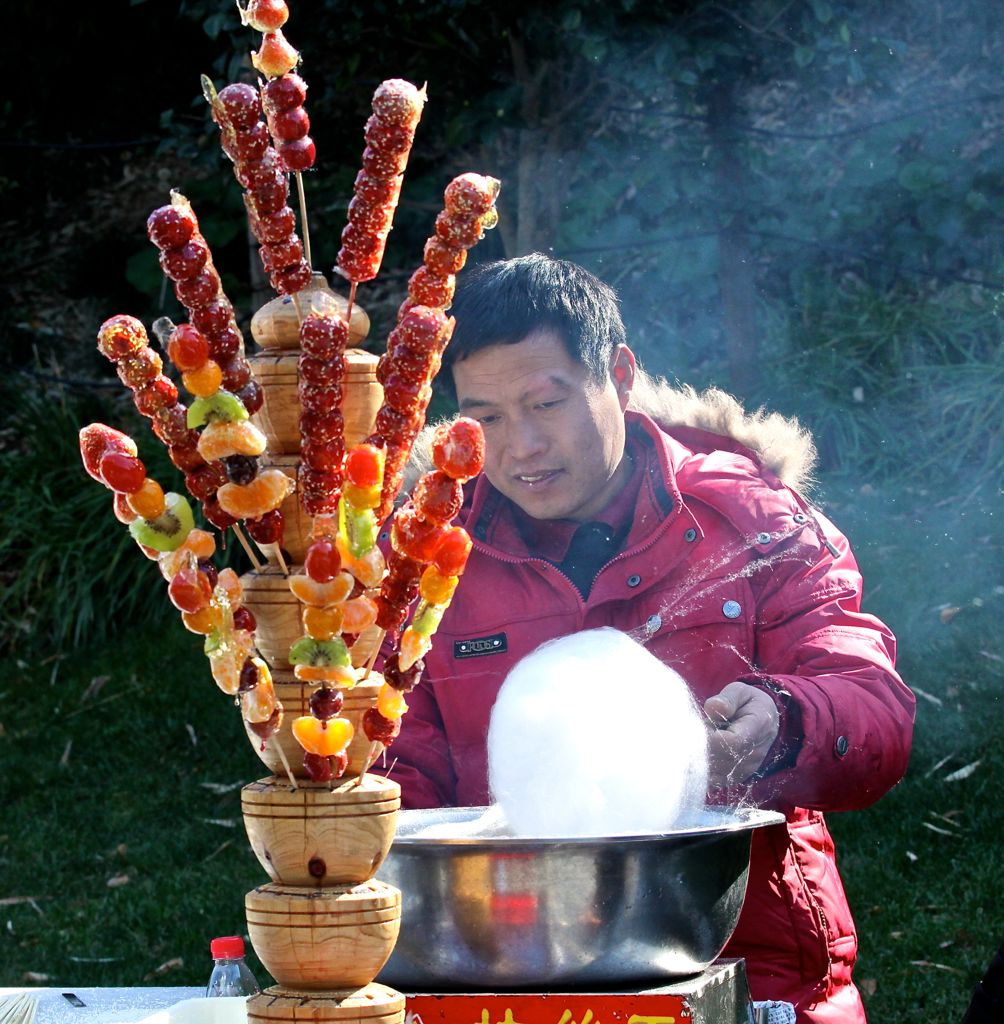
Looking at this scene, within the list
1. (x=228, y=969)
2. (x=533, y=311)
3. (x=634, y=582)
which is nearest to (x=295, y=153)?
(x=533, y=311)

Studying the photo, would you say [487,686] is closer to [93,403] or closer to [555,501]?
[555,501]

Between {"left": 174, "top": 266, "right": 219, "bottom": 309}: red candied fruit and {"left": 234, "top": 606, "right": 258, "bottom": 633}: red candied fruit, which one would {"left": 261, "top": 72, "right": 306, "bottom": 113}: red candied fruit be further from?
{"left": 234, "top": 606, "right": 258, "bottom": 633}: red candied fruit

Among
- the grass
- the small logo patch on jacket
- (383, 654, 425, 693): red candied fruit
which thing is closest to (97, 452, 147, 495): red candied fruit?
(383, 654, 425, 693): red candied fruit

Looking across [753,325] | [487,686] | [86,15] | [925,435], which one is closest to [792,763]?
[487,686]

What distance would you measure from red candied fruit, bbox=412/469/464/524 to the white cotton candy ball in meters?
0.44

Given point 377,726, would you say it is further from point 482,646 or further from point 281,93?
point 482,646

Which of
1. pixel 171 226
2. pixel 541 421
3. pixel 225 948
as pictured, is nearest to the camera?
pixel 171 226

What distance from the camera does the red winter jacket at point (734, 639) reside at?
2.39 meters

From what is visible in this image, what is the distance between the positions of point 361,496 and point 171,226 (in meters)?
0.31

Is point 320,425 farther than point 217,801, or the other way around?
point 217,801

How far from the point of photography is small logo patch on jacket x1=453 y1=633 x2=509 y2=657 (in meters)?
2.57

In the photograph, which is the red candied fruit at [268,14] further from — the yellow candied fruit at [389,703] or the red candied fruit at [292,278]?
the yellow candied fruit at [389,703]

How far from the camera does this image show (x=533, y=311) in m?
2.53

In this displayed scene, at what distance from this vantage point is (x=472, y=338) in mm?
2486
